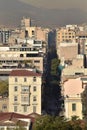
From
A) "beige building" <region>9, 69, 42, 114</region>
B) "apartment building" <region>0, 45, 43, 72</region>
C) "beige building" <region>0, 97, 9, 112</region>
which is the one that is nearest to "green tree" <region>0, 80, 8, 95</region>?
"beige building" <region>0, 97, 9, 112</region>

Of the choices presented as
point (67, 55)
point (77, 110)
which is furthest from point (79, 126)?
point (67, 55)

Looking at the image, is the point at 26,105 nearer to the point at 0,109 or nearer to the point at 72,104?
the point at 0,109

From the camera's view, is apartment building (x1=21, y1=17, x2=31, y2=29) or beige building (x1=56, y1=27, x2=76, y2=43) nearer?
beige building (x1=56, y1=27, x2=76, y2=43)

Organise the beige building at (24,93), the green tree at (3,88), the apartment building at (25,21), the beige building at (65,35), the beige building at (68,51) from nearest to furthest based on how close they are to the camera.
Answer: the beige building at (24,93)
the green tree at (3,88)
the beige building at (68,51)
the beige building at (65,35)
the apartment building at (25,21)

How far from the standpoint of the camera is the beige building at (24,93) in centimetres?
892

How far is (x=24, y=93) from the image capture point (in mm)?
8938

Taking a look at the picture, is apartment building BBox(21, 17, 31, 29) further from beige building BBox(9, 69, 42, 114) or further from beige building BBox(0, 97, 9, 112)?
beige building BBox(9, 69, 42, 114)

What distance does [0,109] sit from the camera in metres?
9.12

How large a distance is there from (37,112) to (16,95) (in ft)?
1.30

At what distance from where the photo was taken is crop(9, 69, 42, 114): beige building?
892 centimetres

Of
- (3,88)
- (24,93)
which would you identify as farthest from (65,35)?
(24,93)

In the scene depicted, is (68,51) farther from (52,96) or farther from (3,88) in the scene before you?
(3,88)

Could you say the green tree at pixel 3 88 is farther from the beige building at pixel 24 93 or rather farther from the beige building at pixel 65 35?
the beige building at pixel 65 35

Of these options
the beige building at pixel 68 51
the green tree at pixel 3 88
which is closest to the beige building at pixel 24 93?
the green tree at pixel 3 88
